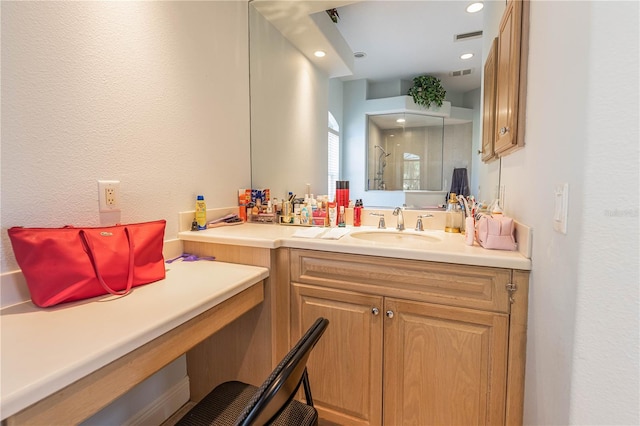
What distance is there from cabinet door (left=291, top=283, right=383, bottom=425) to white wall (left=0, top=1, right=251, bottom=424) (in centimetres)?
75

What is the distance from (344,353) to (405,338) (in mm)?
287

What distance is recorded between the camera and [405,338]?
1.24m

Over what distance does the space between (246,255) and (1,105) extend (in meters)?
0.96

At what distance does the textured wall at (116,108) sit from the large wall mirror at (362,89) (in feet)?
0.96

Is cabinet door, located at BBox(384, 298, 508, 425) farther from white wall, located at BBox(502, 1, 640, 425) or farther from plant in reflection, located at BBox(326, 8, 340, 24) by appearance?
plant in reflection, located at BBox(326, 8, 340, 24)

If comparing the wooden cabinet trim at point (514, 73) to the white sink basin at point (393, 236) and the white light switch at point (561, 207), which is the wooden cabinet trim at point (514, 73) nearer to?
the white light switch at point (561, 207)

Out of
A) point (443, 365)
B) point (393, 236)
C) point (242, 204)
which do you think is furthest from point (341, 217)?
point (443, 365)

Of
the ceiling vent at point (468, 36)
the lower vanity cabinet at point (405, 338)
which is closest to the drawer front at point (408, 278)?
the lower vanity cabinet at point (405, 338)

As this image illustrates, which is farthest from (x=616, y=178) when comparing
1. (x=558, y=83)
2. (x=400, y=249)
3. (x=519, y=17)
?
(x=519, y=17)

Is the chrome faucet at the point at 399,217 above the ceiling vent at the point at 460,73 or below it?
below

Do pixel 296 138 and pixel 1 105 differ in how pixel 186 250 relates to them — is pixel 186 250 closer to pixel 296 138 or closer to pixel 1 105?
pixel 1 105

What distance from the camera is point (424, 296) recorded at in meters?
1.19

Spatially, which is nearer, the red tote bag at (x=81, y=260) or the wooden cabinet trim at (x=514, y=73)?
the red tote bag at (x=81, y=260)

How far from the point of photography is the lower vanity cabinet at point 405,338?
3.62 ft
